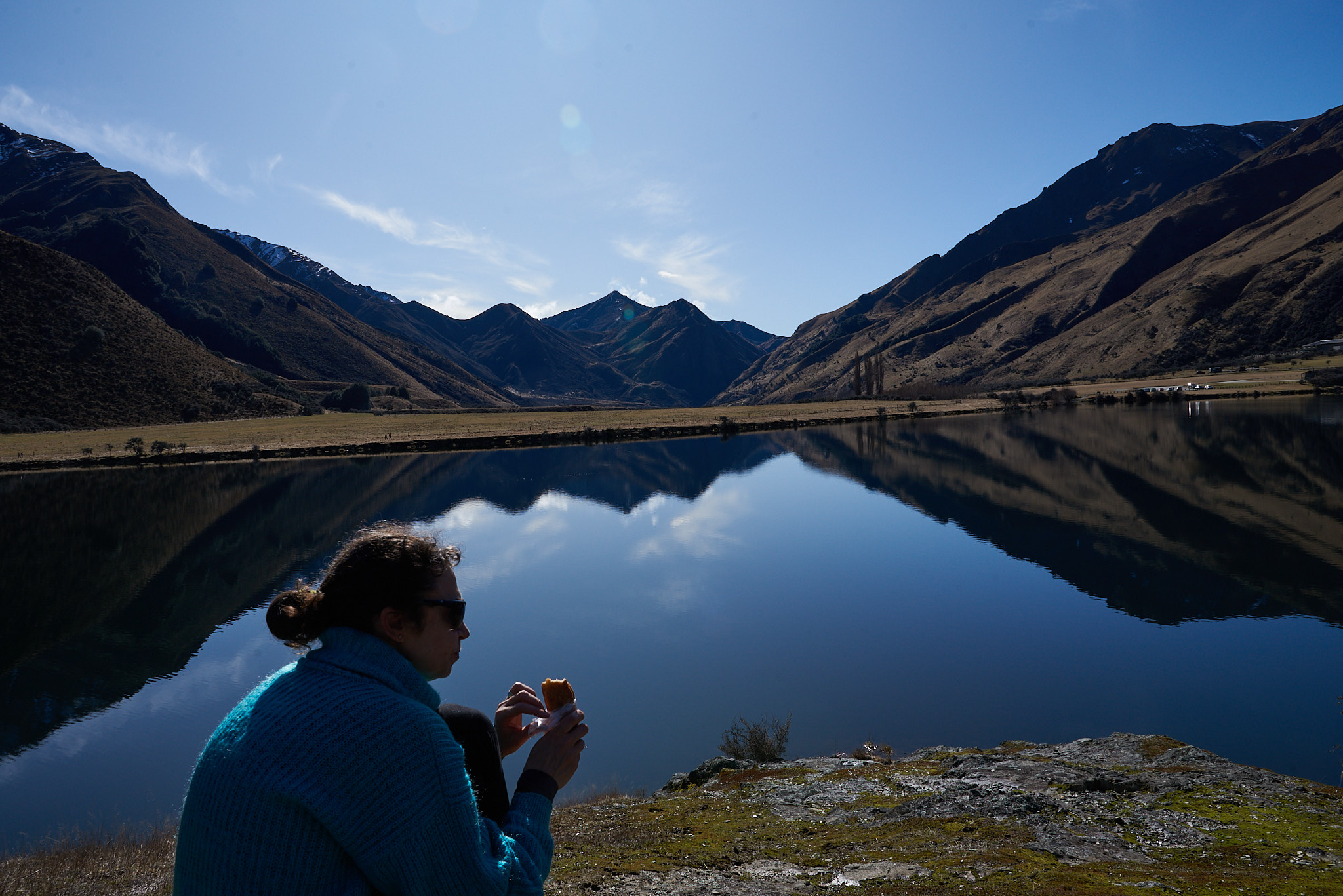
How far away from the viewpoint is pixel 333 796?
1897 millimetres

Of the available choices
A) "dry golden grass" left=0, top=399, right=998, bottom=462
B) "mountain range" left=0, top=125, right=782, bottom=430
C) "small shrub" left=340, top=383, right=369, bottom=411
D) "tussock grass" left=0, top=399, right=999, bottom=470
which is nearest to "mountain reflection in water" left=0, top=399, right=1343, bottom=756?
"tussock grass" left=0, top=399, right=999, bottom=470

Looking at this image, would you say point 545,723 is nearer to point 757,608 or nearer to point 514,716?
point 514,716

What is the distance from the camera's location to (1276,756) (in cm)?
1064

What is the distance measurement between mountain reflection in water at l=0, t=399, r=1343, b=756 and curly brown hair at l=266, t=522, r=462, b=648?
1584 cm

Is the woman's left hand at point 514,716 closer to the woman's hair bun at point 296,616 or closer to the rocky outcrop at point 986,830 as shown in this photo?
the woman's hair bun at point 296,616

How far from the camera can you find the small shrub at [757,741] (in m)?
11.0

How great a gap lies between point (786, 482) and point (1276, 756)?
117ft

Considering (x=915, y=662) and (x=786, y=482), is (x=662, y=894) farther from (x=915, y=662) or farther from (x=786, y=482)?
(x=786, y=482)

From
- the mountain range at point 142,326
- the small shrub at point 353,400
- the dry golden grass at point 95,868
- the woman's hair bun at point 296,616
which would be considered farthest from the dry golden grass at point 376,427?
the woman's hair bun at point 296,616

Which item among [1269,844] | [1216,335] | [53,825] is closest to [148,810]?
[53,825]

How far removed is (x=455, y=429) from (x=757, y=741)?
81.7 meters

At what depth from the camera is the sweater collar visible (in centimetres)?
212

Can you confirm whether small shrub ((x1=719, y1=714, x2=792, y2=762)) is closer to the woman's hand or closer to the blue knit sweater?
the woman's hand

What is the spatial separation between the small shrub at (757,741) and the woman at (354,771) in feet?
30.5
